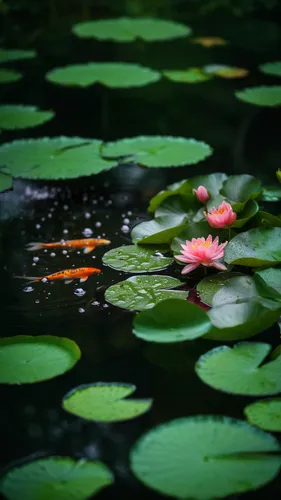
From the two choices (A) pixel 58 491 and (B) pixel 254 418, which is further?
(B) pixel 254 418

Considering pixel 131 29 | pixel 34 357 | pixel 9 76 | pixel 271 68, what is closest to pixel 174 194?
pixel 34 357

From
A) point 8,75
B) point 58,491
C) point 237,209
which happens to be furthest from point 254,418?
point 8,75

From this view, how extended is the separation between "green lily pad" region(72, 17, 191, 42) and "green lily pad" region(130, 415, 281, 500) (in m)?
3.61

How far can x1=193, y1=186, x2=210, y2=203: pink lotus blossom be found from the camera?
235cm

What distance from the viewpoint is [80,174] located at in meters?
2.77

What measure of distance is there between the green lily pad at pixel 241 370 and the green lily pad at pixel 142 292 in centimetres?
30

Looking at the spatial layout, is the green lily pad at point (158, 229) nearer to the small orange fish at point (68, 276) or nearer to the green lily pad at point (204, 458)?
the small orange fish at point (68, 276)

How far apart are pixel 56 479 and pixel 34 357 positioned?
43 centimetres

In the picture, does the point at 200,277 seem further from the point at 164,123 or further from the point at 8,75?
the point at 8,75

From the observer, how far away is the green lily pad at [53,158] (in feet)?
9.21

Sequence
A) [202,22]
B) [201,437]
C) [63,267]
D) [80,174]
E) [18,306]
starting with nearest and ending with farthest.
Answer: [201,437], [18,306], [63,267], [80,174], [202,22]

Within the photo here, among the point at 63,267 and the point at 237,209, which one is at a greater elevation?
the point at 237,209

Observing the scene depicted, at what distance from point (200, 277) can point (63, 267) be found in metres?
0.41

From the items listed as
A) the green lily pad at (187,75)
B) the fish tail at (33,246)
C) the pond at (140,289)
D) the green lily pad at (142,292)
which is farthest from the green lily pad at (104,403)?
the green lily pad at (187,75)
